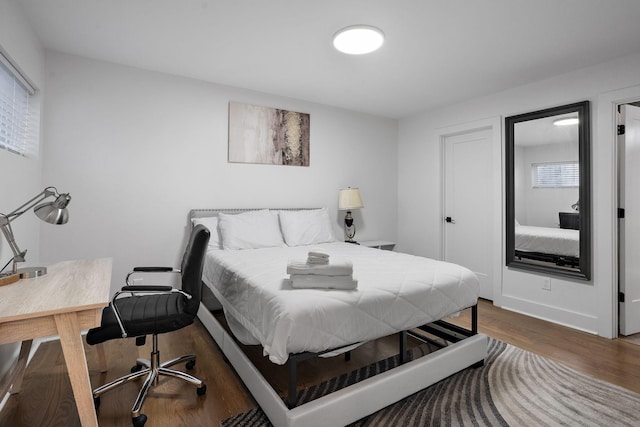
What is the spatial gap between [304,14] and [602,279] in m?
3.52

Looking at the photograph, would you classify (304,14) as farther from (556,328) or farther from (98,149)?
(556,328)

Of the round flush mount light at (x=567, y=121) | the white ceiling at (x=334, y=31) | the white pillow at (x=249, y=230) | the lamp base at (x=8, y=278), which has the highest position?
the white ceiling at (x=334, y=31)

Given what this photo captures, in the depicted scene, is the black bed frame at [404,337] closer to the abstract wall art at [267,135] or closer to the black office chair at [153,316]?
the black office chair at [153,316]

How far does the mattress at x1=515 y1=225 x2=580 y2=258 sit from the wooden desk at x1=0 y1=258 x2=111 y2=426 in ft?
12.9

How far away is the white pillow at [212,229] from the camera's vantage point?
129 inches

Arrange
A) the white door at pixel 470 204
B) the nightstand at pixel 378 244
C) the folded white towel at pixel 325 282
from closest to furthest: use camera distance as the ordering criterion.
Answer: the folded white towel at pixel 325 282 → the white door at pixel 470 204 → the nightstand at pixel 378 244

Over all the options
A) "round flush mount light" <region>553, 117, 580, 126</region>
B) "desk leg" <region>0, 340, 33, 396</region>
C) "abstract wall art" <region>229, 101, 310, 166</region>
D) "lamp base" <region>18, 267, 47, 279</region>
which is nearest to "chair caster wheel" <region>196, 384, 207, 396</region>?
"desk leg" <region>0, 340, 33, 396</region>

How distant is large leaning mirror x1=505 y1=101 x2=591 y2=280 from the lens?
3166 mm

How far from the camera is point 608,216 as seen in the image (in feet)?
9.87

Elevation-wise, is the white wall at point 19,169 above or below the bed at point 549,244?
above

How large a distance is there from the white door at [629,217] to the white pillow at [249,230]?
10.9 feet

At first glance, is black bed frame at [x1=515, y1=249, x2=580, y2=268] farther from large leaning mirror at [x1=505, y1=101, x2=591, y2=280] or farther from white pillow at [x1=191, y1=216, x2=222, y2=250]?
white pillow at [x1=191, y1=216, x2=222, y2=250]

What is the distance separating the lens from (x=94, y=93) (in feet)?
9.84

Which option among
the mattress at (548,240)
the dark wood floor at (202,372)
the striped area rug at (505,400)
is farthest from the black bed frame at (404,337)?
the mattress at (548,240)
